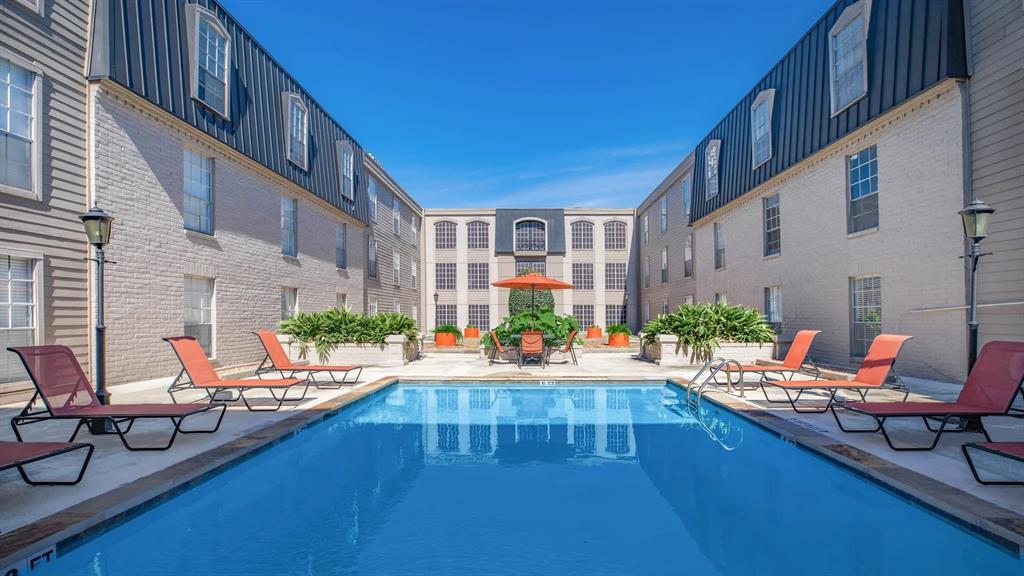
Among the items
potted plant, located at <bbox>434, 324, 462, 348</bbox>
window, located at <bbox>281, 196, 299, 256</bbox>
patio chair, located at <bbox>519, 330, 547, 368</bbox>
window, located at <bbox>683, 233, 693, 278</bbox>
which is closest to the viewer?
patio chair, located at <bbox>519, 330, 547, 368</bbox>

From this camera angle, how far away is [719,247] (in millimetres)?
18312

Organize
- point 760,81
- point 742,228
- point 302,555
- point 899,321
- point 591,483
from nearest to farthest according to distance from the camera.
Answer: point 302,555, point 591,483, point 899,321, point 760,81, point 742,228

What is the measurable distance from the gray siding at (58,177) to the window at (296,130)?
6.23 metres

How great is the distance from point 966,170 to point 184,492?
37.1 ft

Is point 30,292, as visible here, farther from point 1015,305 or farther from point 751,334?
point 1015,305

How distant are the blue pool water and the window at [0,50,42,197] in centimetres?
580

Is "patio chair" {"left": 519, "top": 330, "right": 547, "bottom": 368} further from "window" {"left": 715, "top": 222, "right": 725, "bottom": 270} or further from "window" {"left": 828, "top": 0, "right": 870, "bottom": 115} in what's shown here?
"window" {"left": 715, "top": 222, "right": 725, "bottom": 270}

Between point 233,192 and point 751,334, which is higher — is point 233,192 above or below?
above

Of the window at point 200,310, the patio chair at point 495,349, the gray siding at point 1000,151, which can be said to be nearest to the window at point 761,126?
the gray siding at point 1000,151

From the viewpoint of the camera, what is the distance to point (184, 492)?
3824 mm

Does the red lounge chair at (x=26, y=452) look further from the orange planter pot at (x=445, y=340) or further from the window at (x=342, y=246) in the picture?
the window at (x=342, y=246)

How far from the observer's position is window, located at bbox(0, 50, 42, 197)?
7.04 meters

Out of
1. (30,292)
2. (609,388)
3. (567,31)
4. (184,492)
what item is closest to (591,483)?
(184,492)

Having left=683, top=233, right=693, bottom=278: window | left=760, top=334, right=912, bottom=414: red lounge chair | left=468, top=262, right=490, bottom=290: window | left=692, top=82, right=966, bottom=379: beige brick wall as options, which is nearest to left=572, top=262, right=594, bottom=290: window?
left=468, top=262, right=490, bottom=290: window
